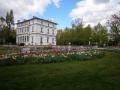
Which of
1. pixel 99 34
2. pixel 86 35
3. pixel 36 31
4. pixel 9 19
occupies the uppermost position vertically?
pixel 9 19

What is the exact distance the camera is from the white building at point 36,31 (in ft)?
189

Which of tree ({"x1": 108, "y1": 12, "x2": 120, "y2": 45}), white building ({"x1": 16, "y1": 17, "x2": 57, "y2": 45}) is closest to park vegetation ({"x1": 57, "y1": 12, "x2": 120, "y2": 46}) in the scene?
white building ({"x1": 16, "y1": 17, "x2": 57, "y2": 45})

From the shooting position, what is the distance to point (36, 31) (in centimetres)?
5766

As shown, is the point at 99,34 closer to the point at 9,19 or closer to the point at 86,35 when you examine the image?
the point at 86,35

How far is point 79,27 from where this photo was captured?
66.9 m

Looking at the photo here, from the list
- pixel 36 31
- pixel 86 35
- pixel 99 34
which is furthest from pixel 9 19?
pixel 99 34

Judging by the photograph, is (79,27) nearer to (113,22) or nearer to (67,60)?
(113,22)

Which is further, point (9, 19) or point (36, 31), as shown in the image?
point (9, 19)

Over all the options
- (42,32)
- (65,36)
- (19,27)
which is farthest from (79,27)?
(19,27)

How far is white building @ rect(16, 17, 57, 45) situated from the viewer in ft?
189

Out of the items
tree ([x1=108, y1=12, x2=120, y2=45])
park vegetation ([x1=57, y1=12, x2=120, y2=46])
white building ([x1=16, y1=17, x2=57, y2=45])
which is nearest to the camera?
tree ([x1=108, y1=12, x2=120, y2=45])

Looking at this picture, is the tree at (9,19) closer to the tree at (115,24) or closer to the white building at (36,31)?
the white building at (36,31)

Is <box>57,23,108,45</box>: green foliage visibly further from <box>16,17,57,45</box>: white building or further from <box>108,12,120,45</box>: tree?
<box>108,12,120,45</box>: tree

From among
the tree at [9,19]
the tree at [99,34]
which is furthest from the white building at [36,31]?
the tree at [99,34]
